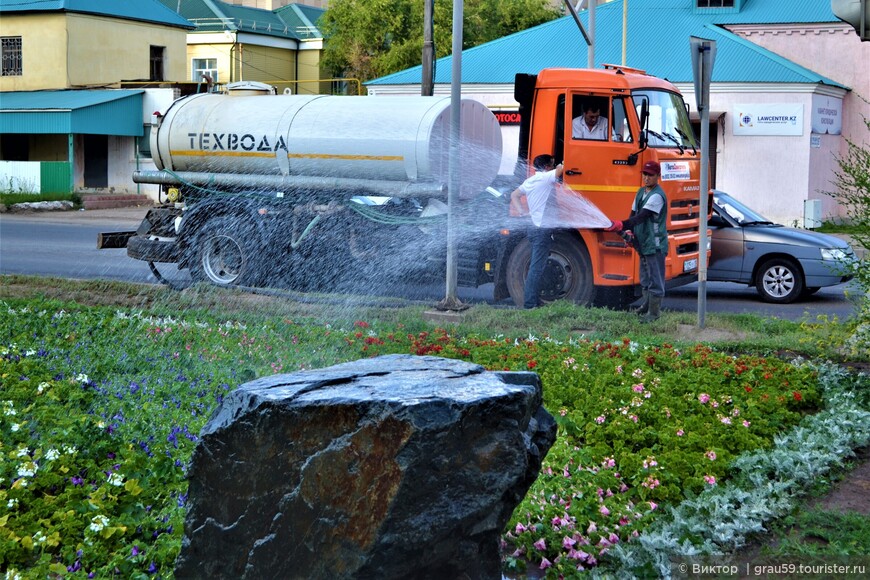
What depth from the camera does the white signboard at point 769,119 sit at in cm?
2708

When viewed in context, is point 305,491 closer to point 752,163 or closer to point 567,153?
point 567,153

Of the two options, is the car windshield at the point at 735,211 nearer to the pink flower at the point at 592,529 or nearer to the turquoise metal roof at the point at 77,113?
the pink flower at the point at 592,529

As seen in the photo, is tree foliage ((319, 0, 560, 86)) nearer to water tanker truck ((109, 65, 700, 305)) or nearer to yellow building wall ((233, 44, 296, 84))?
yellow building wall ((233, 44, 296, 84))

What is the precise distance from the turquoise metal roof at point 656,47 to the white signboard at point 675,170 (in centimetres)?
1528

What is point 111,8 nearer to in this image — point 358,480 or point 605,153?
point 605,153

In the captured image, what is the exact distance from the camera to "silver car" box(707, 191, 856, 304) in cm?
1440

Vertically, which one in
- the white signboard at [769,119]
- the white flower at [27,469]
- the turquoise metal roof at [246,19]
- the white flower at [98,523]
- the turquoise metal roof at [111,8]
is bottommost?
the white flower at [98,523]

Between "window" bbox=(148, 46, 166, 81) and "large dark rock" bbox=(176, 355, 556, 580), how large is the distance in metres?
41.8

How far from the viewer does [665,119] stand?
12.9 m

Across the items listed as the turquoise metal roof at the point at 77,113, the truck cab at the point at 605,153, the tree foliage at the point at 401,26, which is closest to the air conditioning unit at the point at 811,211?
the truck cab at the point at 605,153

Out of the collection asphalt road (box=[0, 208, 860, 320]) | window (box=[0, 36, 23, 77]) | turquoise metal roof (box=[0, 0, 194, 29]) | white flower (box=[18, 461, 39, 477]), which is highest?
turquoise metal roof (box=[0, 0, 194, 29])

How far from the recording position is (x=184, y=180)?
15.2 metres

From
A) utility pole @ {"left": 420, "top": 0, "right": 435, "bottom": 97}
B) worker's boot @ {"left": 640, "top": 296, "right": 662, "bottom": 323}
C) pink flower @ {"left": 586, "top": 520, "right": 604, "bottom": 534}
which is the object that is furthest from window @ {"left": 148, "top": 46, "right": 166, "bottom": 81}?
pink flower @ {"left": 586, "top": 520, "right": 604, "bottom": 534}

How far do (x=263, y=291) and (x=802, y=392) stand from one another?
791 cm
